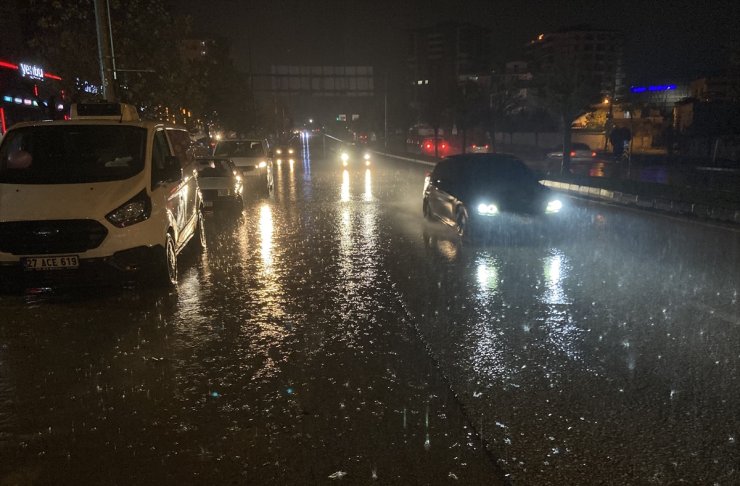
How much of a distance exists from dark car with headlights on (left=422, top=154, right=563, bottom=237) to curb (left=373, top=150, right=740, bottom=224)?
4.37 meters

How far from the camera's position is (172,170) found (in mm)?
7598

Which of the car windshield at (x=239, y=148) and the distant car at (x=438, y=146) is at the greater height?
the car windshield at (x=239, y=148)

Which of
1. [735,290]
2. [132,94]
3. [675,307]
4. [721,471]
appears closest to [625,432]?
[721,471]

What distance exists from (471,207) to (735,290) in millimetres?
4466

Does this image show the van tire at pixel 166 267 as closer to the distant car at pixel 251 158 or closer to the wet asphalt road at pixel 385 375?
the wet asphalt road at pixel 385 375

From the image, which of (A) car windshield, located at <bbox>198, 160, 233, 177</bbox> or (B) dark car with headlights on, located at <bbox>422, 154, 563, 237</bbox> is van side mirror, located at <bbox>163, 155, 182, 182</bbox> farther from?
(A) car windshield, located at <bbox>198, 160, 233, 177</bbox>

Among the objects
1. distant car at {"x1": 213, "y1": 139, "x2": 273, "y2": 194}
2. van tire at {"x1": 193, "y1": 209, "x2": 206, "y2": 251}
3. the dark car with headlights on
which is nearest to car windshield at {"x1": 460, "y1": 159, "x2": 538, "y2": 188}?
the dark car with headlights on

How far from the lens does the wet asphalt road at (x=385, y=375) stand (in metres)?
3.42

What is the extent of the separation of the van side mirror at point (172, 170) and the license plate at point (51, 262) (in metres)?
1.61

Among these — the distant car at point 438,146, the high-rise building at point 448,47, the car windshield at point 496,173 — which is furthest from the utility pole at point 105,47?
the high-rise building at point 448,47

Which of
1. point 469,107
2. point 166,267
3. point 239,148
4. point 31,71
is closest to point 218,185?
point 239,148

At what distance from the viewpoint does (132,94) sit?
18.6 m

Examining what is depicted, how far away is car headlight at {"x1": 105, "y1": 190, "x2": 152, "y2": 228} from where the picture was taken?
21.5 ft

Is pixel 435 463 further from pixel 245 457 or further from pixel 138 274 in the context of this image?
pixel 138 274
